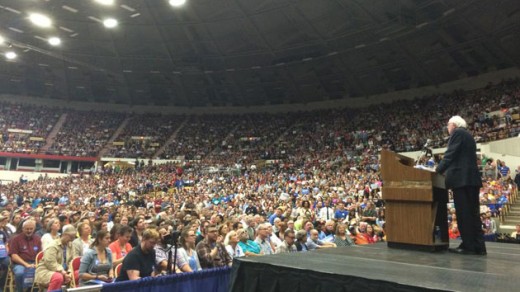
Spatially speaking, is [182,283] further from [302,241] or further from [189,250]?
[302,241]

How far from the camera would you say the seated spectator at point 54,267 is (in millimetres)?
4824

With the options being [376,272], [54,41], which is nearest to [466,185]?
[376,272]

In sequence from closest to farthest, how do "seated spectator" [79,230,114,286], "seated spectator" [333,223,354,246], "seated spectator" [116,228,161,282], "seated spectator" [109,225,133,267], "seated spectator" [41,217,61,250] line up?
1. "seated spectator" [116,228,161,282]
2. "seated spectator" [79,230,114,286]
3. "seated spectator" [109,225,133,267]
4. "seated spectator" [41,217,61,250]
5. "seated spectator" [333,223,354,246]

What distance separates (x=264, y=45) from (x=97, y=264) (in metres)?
22.2

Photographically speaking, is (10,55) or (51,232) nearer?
(51,232)

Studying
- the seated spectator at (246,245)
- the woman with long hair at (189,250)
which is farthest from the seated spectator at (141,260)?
the seated spectator at (246,245)

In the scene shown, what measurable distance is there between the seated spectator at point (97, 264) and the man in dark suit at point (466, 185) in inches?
162

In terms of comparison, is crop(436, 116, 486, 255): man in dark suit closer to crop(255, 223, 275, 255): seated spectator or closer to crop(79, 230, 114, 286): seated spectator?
crop(255, 223, 275, 255): seated spectator

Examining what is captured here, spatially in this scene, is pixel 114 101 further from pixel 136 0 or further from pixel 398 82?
pixel 398 82

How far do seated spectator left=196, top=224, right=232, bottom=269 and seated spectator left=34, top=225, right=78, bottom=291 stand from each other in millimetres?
1787

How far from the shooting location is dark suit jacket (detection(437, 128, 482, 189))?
11.6 ft

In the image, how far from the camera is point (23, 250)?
233 inches

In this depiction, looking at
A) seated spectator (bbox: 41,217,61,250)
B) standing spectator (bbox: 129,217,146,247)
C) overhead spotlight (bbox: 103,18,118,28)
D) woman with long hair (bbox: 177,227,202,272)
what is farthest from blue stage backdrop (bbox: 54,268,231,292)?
overhead spotlight (bbox: 103,18,118,28)

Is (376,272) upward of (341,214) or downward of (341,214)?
downward
